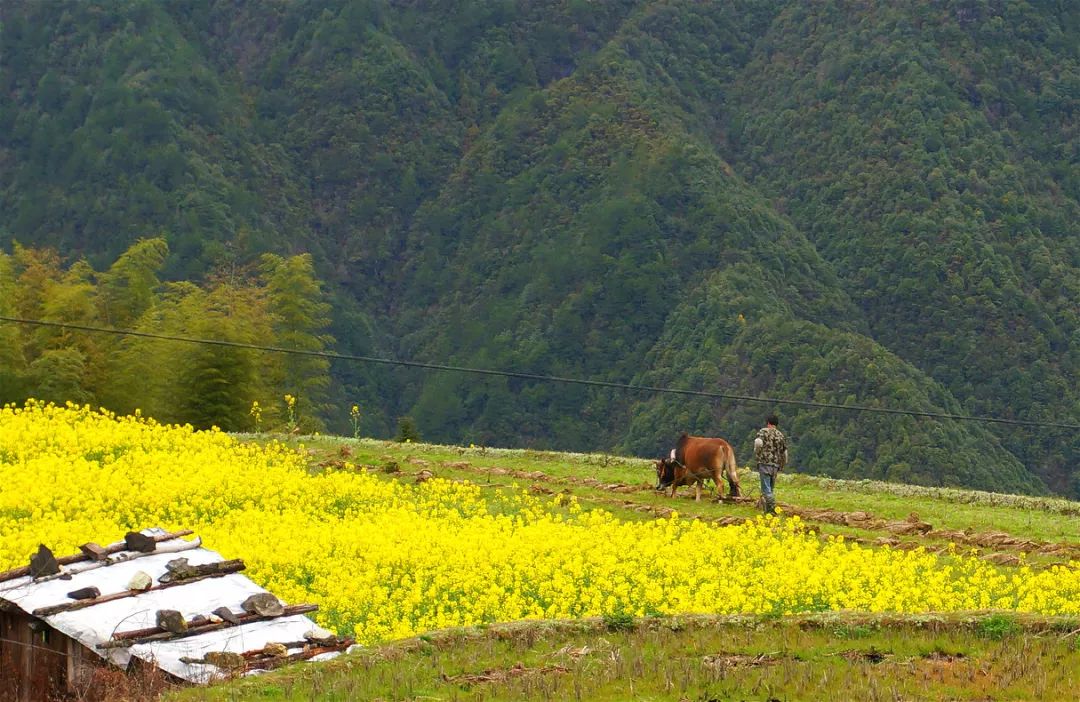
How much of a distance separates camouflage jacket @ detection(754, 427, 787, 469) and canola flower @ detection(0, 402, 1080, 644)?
1361 mm

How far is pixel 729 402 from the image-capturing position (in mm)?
70188

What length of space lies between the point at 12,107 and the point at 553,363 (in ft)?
184

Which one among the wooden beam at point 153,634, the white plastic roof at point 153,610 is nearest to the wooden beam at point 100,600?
the white plastic roof at point 153,610

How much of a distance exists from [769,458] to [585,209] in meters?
75.4

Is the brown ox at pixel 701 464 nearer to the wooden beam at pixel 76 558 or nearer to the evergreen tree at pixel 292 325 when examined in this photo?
the wooden beam at pixel 76 558

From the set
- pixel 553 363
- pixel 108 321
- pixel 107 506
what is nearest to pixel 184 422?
pixel 108 321

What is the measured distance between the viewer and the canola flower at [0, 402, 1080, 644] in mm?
19000

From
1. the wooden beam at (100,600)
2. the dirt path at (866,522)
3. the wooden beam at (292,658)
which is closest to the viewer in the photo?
the wooden beam at (292,658)

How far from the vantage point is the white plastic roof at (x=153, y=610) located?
14.0 m

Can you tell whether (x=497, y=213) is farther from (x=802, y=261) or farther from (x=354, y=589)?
(x=354, y=589)

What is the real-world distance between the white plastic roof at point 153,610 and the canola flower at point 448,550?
2.26m

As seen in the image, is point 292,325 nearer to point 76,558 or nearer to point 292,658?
point 76,558

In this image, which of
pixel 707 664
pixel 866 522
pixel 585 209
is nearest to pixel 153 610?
pixel 707 664

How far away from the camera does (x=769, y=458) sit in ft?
85.1
